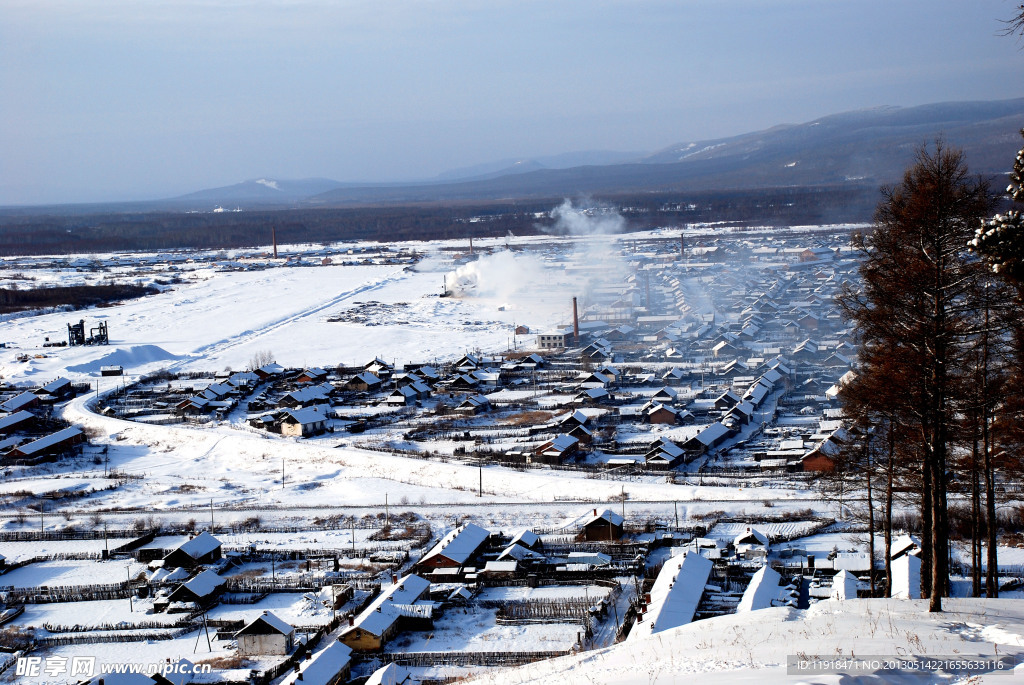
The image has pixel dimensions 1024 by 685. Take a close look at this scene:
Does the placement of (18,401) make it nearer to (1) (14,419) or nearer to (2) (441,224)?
(1) (14,419)

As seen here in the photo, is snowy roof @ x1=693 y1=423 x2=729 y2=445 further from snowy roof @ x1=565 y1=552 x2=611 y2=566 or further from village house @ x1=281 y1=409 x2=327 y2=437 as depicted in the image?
village house @ x1=281 y1=409 x2=327 y2=437

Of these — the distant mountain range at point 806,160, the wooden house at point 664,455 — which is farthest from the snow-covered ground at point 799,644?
the distant mountain range at point 806,160

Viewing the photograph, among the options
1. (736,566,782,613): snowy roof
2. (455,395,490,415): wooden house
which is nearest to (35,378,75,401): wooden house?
(455,395,490,415): wooden house

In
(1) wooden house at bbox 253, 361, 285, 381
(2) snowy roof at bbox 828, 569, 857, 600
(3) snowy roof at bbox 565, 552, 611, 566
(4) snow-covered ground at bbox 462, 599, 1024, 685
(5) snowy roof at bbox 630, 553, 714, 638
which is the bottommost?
(3) snowy roof at bbox 565, 552, 611, 566

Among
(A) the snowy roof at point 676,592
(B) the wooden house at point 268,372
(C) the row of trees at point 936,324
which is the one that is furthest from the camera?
(B) the wooden house at point 268,372

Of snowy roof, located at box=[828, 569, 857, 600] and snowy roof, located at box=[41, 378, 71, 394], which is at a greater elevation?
snowy roof, located at box=[41, 378, 71, 394]

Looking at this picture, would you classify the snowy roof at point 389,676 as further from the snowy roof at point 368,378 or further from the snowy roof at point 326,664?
the snowy roof at point 368,378

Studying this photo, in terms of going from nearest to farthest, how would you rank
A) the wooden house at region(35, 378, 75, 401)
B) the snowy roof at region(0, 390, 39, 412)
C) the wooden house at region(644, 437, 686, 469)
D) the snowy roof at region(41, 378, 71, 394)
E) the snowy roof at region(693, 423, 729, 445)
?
1. the wooden house at region(644, 437, 686, 469)
2. the snowy roof at region(693, 423, 729, 445)
3. the snowy roof at region(0, 390, 39, 412)
4. the wooden house at region(35, 378, 75, 401)
5. the snowy roof at region(41, 378, 71, 394)
